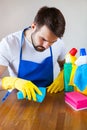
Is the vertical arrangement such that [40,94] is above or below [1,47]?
below

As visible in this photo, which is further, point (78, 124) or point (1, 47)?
point (1, 47)

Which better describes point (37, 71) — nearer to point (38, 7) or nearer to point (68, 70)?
point (68, 70)

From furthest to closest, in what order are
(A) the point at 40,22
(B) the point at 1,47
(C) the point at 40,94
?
(B) the point at 1,47
(A) the point at 40,22
(C) the point at 40,94

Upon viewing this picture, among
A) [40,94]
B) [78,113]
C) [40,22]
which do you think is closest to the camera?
[78,113]

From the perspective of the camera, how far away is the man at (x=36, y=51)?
1.07 m

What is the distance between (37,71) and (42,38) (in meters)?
0.24

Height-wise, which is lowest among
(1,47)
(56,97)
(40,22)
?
(56,97)

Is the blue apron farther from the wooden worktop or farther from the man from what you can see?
the wooden worktop

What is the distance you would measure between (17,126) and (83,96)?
355 millimetres

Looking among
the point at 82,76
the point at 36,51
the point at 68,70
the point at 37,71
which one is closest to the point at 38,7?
the point at 36,51

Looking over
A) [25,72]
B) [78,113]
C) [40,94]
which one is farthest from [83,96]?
[25,72]

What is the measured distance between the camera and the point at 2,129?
72 centimetres

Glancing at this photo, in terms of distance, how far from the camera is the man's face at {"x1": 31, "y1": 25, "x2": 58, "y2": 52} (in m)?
1.09

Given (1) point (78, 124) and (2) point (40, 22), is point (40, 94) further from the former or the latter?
(2) point (40, 22)
